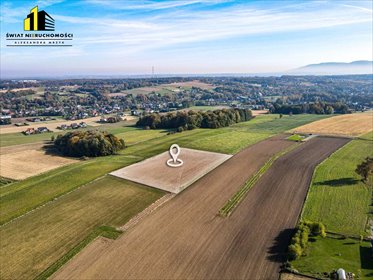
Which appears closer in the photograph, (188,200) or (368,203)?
(368,203)

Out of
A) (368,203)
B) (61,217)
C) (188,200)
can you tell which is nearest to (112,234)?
(61,217)

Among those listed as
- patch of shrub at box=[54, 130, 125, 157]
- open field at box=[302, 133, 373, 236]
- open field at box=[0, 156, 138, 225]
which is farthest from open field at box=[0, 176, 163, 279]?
open field at box=[302, 133, 373, 236]

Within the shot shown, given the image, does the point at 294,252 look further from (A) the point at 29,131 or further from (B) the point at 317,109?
(B) the point at 317,109

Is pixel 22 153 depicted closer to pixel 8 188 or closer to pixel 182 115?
pixel 8 188

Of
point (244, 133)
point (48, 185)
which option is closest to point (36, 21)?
point (48, 185)

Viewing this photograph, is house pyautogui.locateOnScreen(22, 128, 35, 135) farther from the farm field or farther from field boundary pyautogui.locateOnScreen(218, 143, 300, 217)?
field boundary pyautogui.locateOnScreen(218, 143, 300, 217)

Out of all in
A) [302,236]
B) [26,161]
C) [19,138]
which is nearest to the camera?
[302,236]
